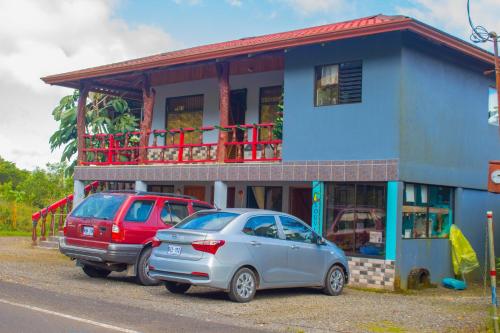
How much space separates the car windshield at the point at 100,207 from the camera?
532 inches

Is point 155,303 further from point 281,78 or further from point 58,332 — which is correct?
point 281,78

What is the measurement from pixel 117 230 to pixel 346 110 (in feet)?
19.6

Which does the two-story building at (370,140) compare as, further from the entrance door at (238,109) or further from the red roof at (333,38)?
the entrance door at (238,109)

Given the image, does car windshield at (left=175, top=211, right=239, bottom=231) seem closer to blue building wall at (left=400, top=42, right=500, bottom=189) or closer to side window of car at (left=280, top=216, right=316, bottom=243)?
side window of car at (left=280, top=216, right=316, bottom=243)

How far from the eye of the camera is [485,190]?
60.6ft

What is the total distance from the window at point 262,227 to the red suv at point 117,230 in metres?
2.47

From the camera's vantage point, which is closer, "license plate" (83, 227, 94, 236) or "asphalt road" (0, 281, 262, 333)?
"asphalt road" (0, 281, 262, 333)

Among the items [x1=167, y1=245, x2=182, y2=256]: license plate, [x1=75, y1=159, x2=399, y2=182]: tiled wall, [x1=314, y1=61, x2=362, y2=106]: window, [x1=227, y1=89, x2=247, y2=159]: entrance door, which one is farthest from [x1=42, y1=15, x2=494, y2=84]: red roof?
[x1=167, y1=245, x2=182, y2=256]: license plate

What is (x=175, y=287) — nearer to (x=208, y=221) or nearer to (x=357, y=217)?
(x=208, y=221)

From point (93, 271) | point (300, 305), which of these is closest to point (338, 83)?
point (300, 305)

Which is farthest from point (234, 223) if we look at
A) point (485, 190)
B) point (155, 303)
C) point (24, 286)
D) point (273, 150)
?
point (485, 190)

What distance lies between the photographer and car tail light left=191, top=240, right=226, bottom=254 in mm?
11297

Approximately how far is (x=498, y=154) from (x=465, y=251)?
3298mm

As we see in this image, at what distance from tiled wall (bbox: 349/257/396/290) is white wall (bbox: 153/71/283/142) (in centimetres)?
645
